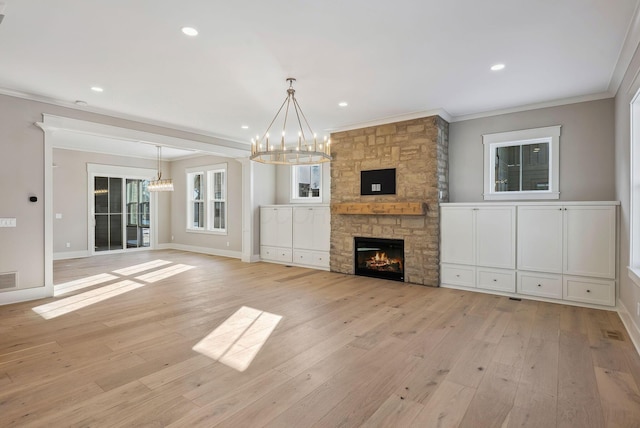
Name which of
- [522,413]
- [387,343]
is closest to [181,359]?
[387,343]

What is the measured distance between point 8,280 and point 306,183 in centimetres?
551

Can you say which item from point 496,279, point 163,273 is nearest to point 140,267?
point 163,273

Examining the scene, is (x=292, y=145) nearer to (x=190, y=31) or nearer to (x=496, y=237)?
(x=496, y=237)

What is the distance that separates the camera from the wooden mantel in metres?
5.50

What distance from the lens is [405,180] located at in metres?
5.79

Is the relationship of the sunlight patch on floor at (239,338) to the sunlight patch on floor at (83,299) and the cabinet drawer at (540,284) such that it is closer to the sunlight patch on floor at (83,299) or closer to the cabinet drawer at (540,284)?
the sunlight patch on floor at (83,299)

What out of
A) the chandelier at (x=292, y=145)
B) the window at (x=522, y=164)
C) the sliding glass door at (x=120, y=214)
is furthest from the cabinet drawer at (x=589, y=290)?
the sliding glass door at (x=120, y=214)

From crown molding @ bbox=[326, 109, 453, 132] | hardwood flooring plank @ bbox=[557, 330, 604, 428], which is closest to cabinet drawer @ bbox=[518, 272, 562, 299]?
hardwood flooring plank @ bbox=[557, 330, 604, 428]

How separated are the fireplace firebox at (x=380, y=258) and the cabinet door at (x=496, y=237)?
4.27ft

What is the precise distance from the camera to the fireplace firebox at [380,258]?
5.99 metres

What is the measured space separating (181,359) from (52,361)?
1087 mm

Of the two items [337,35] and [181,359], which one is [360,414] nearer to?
[181,359]

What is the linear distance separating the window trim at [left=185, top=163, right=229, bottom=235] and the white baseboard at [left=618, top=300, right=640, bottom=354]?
314 inches

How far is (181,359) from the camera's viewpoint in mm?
2861
